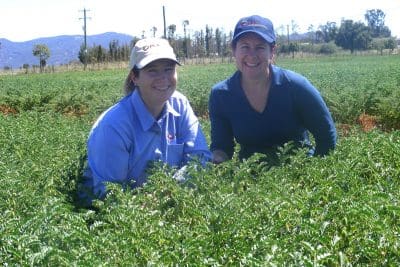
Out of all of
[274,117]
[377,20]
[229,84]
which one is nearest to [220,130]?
[229,84]

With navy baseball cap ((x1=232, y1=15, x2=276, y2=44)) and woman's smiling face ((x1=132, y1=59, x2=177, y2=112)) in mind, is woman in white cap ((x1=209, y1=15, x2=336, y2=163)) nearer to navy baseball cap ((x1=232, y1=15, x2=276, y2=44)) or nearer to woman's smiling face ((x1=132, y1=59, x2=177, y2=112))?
navy baseball cap ((x1=232, y1=15, x2=276, y2=44))

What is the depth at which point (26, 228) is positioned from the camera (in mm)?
2801

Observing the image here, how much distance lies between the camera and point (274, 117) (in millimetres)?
4875

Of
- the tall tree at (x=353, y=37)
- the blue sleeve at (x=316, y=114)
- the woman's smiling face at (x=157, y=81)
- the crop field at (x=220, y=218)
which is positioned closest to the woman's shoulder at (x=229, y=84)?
the blue sleeve at (x=316, y=114)

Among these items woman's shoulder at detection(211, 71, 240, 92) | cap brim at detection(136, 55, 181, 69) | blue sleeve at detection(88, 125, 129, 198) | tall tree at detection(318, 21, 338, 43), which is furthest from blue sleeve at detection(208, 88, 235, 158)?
tall tree at detection(318, 21, 338, 43)

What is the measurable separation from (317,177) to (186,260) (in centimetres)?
160

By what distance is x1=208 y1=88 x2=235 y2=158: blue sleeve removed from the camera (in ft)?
16.9

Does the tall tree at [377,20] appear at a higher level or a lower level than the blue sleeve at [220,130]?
→ higher

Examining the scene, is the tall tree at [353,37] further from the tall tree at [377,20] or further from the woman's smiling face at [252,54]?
the woman's smiling face at [252,54]

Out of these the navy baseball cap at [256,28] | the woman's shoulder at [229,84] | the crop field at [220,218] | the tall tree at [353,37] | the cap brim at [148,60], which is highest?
the tall tree at [353,37]

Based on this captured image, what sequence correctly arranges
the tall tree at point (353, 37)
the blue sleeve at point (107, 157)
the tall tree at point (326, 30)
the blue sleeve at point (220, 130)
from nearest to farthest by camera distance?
the blue sleeve at point (107, 157)
the blue sleeve at point (220, 130)
the tall tree at point (353, 37)
the tall tree at point (326, 30)

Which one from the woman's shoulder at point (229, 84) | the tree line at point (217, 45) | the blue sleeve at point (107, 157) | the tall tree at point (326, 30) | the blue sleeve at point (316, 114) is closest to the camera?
the blue sleeve at point (107, 157)

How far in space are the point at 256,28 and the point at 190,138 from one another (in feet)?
3.37

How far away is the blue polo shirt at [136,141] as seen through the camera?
414cm
